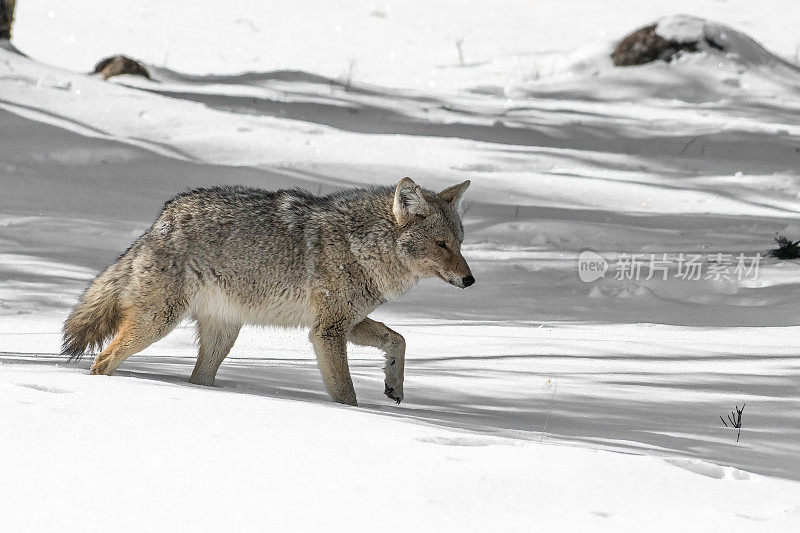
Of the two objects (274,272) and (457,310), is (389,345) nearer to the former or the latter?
(274,272)

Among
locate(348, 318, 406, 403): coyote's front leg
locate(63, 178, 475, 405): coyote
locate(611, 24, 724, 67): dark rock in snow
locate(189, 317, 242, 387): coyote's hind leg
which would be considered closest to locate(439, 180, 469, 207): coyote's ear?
locate(63, 178, 475, 405): coyote

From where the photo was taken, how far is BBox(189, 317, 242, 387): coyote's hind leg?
19.5 feet

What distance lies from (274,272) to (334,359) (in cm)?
Result: 57

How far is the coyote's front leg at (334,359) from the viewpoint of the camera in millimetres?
5684

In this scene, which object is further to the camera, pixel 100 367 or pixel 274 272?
pixel 274 272

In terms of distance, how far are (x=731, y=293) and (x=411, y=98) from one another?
909 cm

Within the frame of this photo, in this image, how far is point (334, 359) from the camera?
5746 millimetres

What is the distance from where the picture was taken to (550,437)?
4562 millimetres

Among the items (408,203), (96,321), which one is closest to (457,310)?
(408,203)

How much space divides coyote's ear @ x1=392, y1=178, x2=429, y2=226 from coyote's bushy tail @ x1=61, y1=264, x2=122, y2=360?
1550 mm

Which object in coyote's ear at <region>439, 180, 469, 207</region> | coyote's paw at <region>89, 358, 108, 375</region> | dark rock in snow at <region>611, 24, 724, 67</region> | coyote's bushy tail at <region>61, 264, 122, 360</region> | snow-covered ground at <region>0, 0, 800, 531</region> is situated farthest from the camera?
dark rock in snow at <region>611, 24, 724, 67</region>

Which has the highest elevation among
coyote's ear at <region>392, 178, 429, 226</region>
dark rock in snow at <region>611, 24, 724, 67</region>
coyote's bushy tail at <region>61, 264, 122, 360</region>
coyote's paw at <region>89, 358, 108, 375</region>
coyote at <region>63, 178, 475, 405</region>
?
dark rock in snow at <region>611, 24, 724, 67</region>

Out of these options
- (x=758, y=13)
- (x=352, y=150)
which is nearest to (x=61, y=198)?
(x=352, y=150)

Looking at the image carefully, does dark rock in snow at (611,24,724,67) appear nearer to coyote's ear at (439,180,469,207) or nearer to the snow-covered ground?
the snow-covered ground
